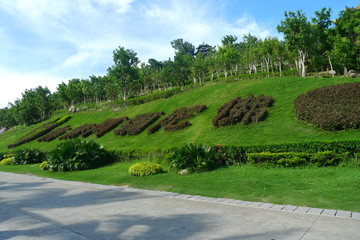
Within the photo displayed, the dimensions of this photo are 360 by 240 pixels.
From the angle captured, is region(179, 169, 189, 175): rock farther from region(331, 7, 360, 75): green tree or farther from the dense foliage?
region(331, 7, 360, 75): green tree

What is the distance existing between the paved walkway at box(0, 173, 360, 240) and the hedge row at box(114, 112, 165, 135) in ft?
63.3

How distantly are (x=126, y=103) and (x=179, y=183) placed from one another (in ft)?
108

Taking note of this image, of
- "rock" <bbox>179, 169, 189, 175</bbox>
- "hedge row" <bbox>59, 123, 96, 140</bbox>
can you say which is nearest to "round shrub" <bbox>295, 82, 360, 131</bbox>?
"rock" <bbox>179, 169, 189, 175</bbox>

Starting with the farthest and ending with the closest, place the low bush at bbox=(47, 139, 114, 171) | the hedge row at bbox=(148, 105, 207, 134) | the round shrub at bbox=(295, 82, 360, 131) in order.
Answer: the hedge row at bbox=(148, 105, 207, 134)
the low bush at bbox=(47, 139, 114, 171)
the round shrub at bbox=(295, 82, 360, 131)

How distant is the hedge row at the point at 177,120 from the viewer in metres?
25.0

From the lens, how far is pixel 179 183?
11562 mm

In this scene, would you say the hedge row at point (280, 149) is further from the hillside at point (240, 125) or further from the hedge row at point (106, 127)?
the hedge row at point (106, 127)

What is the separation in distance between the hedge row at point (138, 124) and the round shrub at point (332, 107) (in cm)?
1525

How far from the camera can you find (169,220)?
21.0 ft

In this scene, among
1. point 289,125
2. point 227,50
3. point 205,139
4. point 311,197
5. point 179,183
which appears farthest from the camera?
point 227,50

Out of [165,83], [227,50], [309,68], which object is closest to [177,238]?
[309,68]

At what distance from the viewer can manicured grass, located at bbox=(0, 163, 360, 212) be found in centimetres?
763

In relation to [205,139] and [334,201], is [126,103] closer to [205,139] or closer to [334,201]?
[205,139]

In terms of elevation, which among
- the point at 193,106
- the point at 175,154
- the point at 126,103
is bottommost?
the point at 175,154
